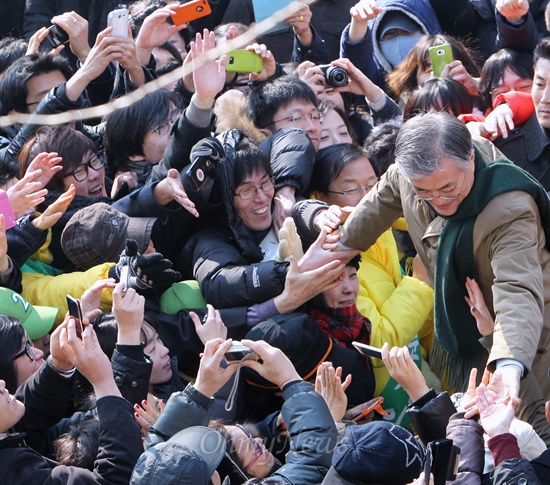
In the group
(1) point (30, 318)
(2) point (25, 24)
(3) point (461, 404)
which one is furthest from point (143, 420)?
(2) point (25, 24)

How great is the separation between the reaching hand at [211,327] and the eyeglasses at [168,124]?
137cm

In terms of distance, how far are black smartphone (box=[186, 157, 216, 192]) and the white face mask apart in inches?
84.2

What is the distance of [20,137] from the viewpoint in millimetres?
5172

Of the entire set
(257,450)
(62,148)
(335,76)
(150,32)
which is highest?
(150,32)

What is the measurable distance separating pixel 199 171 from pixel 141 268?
1.76ft

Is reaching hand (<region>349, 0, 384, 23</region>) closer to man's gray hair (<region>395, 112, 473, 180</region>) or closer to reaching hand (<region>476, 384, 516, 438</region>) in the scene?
man's gray hair (<region>395, 112, 473, 180</region>)

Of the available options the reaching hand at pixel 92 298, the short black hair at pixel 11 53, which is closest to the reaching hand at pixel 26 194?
the reaching hand at pixel 92 298

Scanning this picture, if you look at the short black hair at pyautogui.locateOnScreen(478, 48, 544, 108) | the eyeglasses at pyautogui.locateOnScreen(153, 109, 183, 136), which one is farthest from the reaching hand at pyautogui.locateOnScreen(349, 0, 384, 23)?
the eyeglasses at pyautogui.locateOnScreen(153, 109, 183, 136)

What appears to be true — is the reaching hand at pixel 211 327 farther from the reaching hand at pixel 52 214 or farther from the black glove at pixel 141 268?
the reaching hand at pixel 52 214

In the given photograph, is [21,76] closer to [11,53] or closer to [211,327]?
[11,53]

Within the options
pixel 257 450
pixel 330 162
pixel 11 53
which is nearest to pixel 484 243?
pixel 257 450

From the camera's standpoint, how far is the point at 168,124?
5.09 meters

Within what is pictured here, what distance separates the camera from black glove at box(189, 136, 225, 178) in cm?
447

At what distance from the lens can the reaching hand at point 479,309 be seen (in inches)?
149
